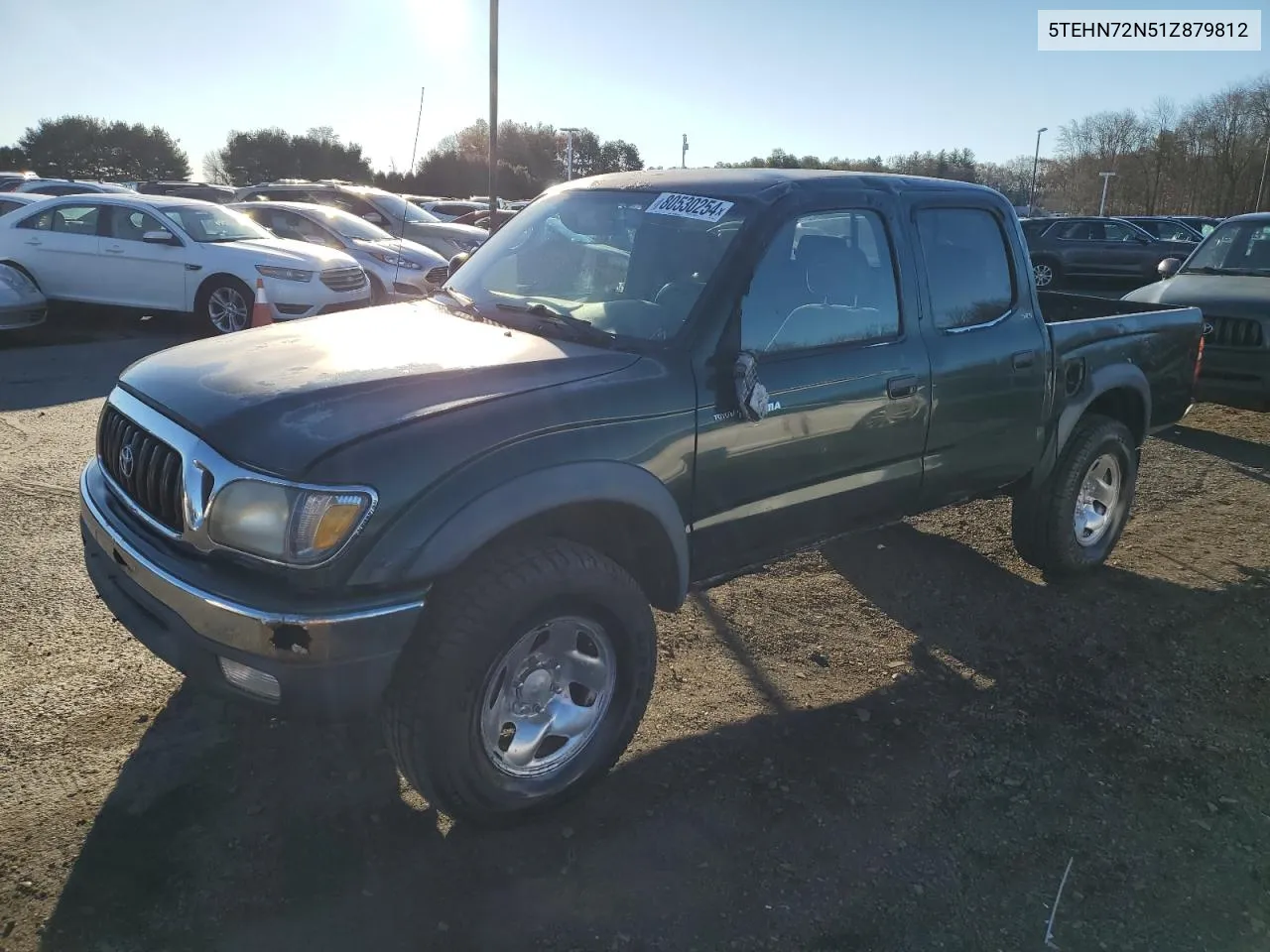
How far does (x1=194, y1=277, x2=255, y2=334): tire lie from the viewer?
34.3 ft

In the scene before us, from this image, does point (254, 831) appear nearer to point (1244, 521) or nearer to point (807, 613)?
point (807, 613)

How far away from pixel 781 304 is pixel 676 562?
3.35 feet

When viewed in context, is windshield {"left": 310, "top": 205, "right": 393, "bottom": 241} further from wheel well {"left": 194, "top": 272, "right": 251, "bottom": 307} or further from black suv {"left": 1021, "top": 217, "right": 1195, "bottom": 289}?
black suv {"left": 1021, "top": 217, "right": 1195, "bottom": 289}

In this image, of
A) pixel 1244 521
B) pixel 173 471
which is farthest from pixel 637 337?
pixel 1244 521

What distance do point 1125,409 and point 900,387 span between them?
214 centimetres

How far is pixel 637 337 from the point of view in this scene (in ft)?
10.7

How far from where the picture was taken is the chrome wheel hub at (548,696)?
2781mm

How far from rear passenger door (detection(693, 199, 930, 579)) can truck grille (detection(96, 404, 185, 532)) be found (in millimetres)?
1569

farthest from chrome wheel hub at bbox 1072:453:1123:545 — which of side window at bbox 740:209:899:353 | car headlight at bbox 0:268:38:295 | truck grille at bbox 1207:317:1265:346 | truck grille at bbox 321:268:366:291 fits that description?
car headlight at bbox 0:268:38:295

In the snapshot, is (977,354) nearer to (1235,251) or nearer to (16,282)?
(1235,251)

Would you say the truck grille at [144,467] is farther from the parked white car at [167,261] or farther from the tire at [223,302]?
the tire at [223,302]

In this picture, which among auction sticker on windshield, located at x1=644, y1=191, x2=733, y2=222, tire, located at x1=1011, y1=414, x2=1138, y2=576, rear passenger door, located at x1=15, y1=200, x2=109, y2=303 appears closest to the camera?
auction sticker on windshield, located at x1=644, y1=191, x2=733, y2=222

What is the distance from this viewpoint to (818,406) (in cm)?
346

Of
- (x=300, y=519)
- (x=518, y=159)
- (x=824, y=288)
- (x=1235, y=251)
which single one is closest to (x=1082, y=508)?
(x=824, y=288)
